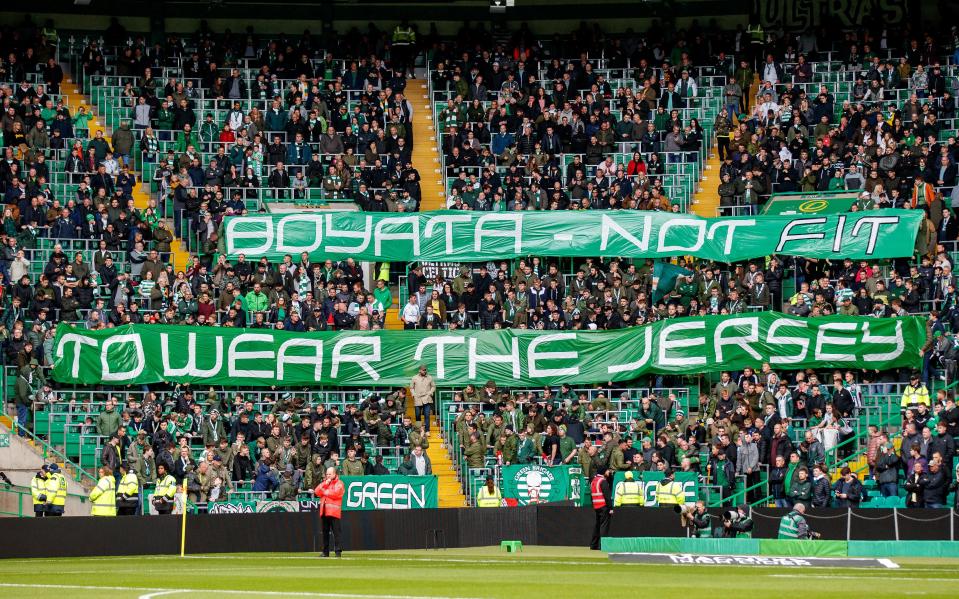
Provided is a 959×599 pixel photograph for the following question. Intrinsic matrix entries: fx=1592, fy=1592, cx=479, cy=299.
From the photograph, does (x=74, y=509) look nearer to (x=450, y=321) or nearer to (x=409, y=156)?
(x=450, y=321)

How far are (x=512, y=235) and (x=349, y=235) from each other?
4.05 meters

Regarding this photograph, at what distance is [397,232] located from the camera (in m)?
39.6

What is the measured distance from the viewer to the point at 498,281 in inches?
1529

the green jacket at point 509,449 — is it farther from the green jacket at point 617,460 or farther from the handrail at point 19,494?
the handrail at point 19,494

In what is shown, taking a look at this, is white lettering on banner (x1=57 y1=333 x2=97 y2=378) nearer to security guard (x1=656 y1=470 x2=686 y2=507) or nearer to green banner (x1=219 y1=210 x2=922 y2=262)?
green banner (x1=219 y1=210 x2=922 y2=262)

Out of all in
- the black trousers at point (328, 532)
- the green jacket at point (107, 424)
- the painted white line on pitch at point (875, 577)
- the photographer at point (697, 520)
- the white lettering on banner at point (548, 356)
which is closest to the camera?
the painted white line on pitch at point (875, 577)

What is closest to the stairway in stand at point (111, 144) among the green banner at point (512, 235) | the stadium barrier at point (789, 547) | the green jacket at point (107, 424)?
the green banner at point (512, 235)

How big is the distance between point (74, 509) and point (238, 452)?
3625 mm

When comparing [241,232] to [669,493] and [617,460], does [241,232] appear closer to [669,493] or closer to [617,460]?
[617,460]

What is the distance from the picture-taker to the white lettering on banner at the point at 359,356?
3731 cm

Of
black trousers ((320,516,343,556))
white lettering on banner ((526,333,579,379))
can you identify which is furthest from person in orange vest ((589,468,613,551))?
→ white lettering on banner ((526,333,579,379))

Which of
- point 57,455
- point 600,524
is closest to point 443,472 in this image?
point 600,524

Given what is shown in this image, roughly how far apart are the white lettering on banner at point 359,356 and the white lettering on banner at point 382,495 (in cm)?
463

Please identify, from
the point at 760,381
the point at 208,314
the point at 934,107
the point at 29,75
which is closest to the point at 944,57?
the point at 934,107
